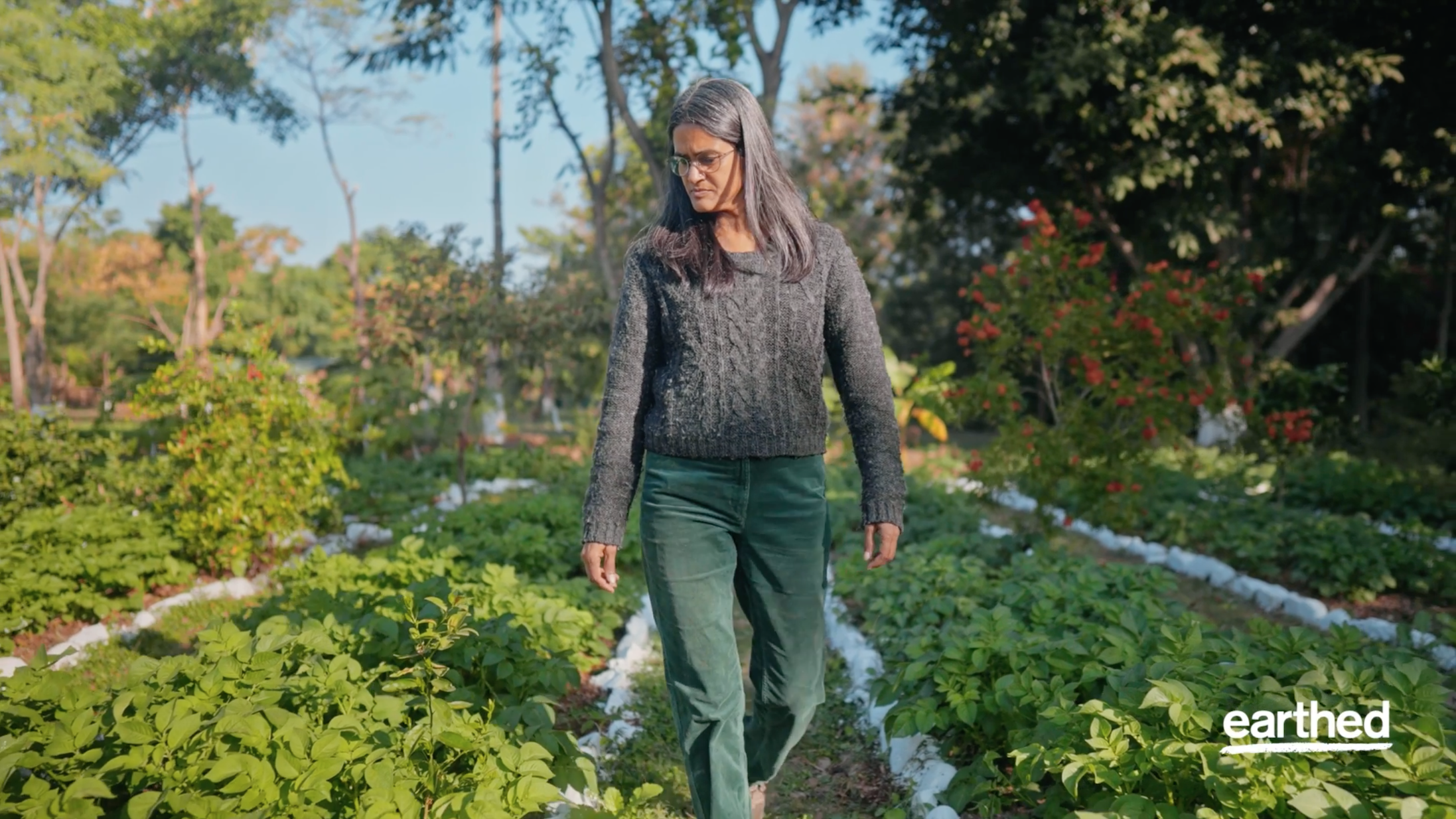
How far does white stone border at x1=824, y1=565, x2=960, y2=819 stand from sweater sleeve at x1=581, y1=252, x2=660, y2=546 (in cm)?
60

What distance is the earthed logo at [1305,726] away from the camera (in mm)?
2234

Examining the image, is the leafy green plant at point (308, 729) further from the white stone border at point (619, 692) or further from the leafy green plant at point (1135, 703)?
the leafy green plant at point (1135, 703)

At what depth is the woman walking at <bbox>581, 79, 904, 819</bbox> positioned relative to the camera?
8.07 feet

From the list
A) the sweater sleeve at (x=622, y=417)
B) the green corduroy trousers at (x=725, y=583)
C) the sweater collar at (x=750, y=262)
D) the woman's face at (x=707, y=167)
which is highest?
the woman's face at (x=707, y=167)

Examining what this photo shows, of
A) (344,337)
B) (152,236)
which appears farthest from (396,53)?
(152,236)

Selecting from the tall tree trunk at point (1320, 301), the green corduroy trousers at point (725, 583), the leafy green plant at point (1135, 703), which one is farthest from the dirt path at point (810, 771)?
the tall tree trunk at point (1320, 301)

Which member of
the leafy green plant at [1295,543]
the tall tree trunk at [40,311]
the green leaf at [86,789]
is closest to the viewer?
the green leaf at [86,789]

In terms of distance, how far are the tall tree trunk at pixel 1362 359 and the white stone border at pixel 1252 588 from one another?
9024 mm

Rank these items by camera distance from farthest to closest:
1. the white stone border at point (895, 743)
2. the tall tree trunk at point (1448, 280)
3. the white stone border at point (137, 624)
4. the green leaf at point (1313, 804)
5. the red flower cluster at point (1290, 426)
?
the tall tree trunk at point (1448, 280), the red flower cluster at point (1290, 426), the white stone border at point (137, 624), the white stone border at point (895, 743), the green leaf at point (1313, 804)

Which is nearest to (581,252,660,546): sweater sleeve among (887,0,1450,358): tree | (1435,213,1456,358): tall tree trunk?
(887,0,1450,358): tree

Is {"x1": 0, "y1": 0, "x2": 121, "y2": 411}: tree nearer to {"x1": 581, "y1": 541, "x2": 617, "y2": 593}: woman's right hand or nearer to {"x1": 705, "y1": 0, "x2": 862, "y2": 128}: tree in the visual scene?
{"x1": 705, "y1": 0, "x2": 862, "y2": 128}: tree

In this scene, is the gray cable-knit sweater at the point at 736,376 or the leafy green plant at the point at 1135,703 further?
the gray cable-knit sweater at the point at 736,376

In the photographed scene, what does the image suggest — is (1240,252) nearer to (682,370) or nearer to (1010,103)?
(1010,103)

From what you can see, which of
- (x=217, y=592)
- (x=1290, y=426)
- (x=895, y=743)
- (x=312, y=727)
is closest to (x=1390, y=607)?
(x=1290, y=426)
